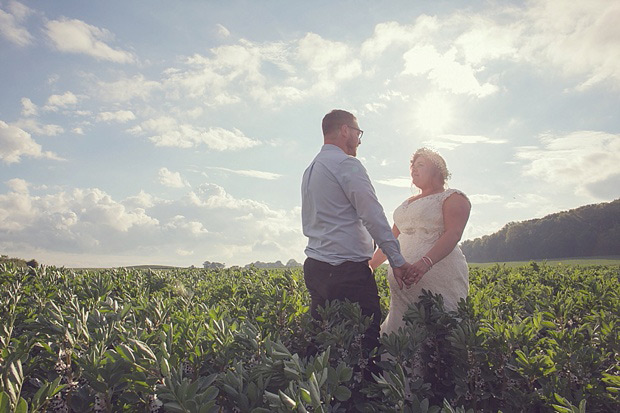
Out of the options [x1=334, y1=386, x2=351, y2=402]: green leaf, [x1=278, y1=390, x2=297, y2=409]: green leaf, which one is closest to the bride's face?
[x1=334, y1=386, x2=351, y2=402]: green leaf

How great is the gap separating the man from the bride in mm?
346

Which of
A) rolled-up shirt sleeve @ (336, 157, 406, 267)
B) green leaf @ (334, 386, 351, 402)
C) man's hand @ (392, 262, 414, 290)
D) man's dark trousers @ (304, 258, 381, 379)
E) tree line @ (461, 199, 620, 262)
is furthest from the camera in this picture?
tree line @ (461, 199, 620, 262)

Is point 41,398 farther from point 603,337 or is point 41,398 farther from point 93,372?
point 603,337

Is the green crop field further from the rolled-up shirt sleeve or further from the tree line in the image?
the tree line

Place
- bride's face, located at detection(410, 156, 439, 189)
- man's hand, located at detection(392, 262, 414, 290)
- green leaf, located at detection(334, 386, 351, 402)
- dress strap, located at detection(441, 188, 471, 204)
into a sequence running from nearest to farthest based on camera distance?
green leaf, located at detection(334, 386, 351, 402), man's hand, located at detection(392, 262, 414, 290), dress strap, located at detection(441, 188, 471, 204), bride's face, located at detection(410, 156, 439, 189)

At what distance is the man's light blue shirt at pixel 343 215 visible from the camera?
4375 millimetres

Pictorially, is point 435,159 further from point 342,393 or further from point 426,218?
point 342,393

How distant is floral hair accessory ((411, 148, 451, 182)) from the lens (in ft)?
18.2

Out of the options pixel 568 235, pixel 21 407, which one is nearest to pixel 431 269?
pixel 21 407

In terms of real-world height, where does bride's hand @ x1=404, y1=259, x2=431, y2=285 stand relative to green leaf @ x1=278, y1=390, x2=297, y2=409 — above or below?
above

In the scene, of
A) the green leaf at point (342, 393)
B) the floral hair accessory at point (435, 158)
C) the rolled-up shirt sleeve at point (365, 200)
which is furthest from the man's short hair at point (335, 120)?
the green leaf at point (342, 393)

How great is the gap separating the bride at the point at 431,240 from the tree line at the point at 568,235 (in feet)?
209

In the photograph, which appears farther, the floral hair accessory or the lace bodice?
the floral hair accessory

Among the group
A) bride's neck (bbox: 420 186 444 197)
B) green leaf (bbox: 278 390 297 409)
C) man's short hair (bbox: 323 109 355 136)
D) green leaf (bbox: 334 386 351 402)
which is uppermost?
man's short hair (bbox: 323 109 355 136)
